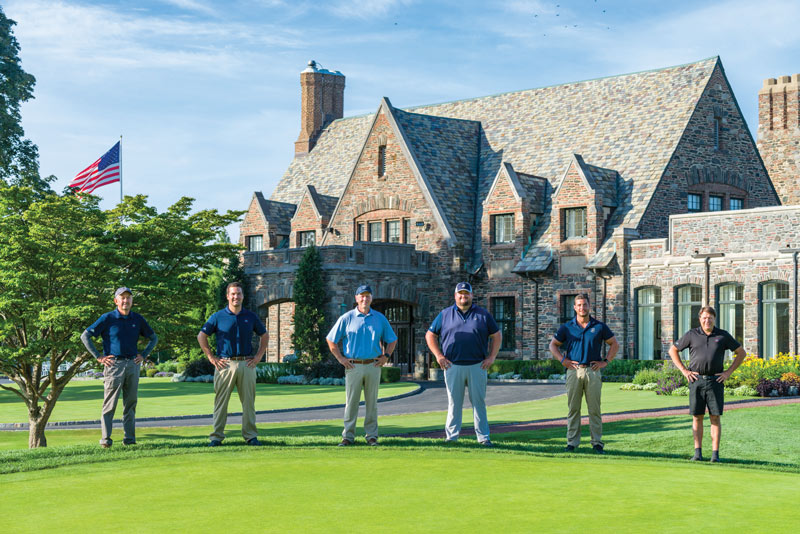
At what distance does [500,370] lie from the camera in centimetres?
4038

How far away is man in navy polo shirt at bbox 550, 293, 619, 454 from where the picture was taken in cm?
1401

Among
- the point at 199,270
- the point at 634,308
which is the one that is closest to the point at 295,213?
the point at 634,308

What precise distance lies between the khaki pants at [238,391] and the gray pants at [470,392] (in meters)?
Answer: 2.73

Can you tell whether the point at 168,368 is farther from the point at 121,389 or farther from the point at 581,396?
the point at 581,396

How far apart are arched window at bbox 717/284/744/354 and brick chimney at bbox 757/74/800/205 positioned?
11.5 metres

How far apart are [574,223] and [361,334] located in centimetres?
2782

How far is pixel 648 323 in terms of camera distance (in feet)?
123

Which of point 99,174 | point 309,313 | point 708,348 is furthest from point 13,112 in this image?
point 708,348

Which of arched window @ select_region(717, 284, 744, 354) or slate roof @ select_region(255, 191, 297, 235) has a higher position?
slate roof @ select_region(255, 191, 297, 235)

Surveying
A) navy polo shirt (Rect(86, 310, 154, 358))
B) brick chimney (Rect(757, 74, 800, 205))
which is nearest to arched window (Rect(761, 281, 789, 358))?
brick chimney (Rect(757, 74, 800, 205))

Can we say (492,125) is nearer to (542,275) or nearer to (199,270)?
(542,275)

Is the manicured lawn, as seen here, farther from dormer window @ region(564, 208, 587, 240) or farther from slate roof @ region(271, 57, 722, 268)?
slate roof @ region(271, 57, 722, 268)

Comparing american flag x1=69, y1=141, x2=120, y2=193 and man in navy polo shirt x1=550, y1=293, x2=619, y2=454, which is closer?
man in navy polo shirt x1=550, y1=293, x2=619, y2=454

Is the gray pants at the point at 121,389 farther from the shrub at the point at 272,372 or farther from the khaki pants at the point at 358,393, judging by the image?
the shrub at the point at 272,372
